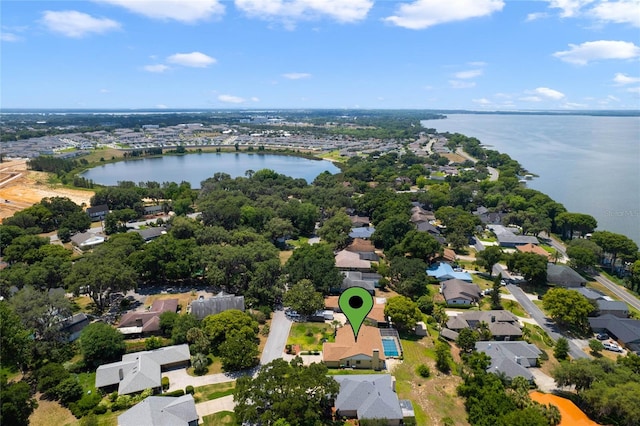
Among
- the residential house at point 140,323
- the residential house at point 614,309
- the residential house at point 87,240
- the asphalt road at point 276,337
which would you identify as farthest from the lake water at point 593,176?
the residential house at point 87,240

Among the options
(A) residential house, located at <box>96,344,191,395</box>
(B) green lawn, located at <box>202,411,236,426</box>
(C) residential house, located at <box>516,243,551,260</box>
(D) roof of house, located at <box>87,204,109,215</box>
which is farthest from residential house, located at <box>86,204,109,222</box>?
(C) residential house, located at <box>516,243,551,260</box>

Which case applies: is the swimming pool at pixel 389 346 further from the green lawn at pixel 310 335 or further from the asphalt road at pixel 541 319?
the asphalt road at pixel 541 319

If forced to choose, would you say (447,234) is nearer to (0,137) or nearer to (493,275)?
(493,275)

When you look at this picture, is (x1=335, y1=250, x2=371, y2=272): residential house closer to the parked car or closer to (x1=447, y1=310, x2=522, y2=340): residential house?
(x1=447, y1=310, x2=522, y2=340): residential house

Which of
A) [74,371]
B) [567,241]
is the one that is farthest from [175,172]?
[567,241]

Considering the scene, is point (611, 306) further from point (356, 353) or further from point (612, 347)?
point (356, 353)

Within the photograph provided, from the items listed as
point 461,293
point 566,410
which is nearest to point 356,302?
point 566,410
